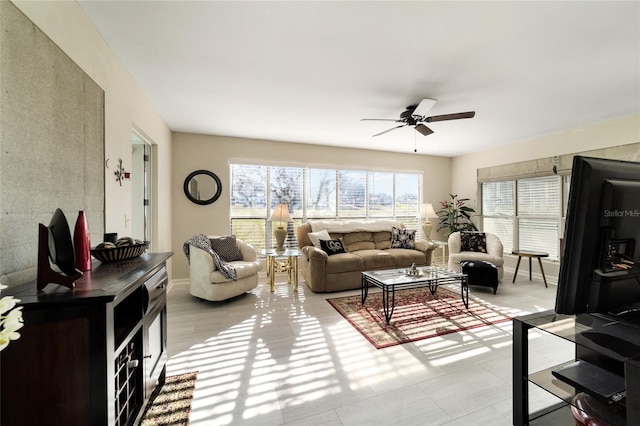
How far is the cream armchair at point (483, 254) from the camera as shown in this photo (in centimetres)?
454

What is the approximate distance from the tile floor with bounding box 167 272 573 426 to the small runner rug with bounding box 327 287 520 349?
5.0 inches

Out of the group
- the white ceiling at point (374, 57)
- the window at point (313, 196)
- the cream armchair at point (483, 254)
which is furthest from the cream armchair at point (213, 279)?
the cream armchair at point (483, 254)

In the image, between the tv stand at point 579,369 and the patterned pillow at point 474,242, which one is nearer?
the tv stand at point 579,369

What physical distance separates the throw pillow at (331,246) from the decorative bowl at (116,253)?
123 inches

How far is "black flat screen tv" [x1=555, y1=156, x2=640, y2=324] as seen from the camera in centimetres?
80

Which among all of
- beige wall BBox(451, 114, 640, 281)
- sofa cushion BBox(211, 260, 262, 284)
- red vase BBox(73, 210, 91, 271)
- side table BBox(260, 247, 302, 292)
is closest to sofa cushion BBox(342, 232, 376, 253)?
side table BBox(260, 247, 302, 292)

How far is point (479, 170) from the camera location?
597 centimetres

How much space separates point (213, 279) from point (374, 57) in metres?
3.01

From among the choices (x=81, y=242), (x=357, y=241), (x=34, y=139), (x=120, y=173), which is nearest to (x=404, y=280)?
(x=357, y=241)

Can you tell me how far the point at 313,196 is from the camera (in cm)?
547

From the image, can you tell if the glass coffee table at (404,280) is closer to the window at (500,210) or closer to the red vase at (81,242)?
the red vase at (81,242)

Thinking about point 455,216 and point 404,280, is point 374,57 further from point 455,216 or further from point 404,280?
point 455,216

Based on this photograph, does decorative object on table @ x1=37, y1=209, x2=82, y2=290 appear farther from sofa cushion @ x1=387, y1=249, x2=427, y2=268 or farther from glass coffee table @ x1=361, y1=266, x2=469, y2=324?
sofa cushion @ x1=387, y1=249, x2=427, y2=268

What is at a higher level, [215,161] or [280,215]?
[215,161]
